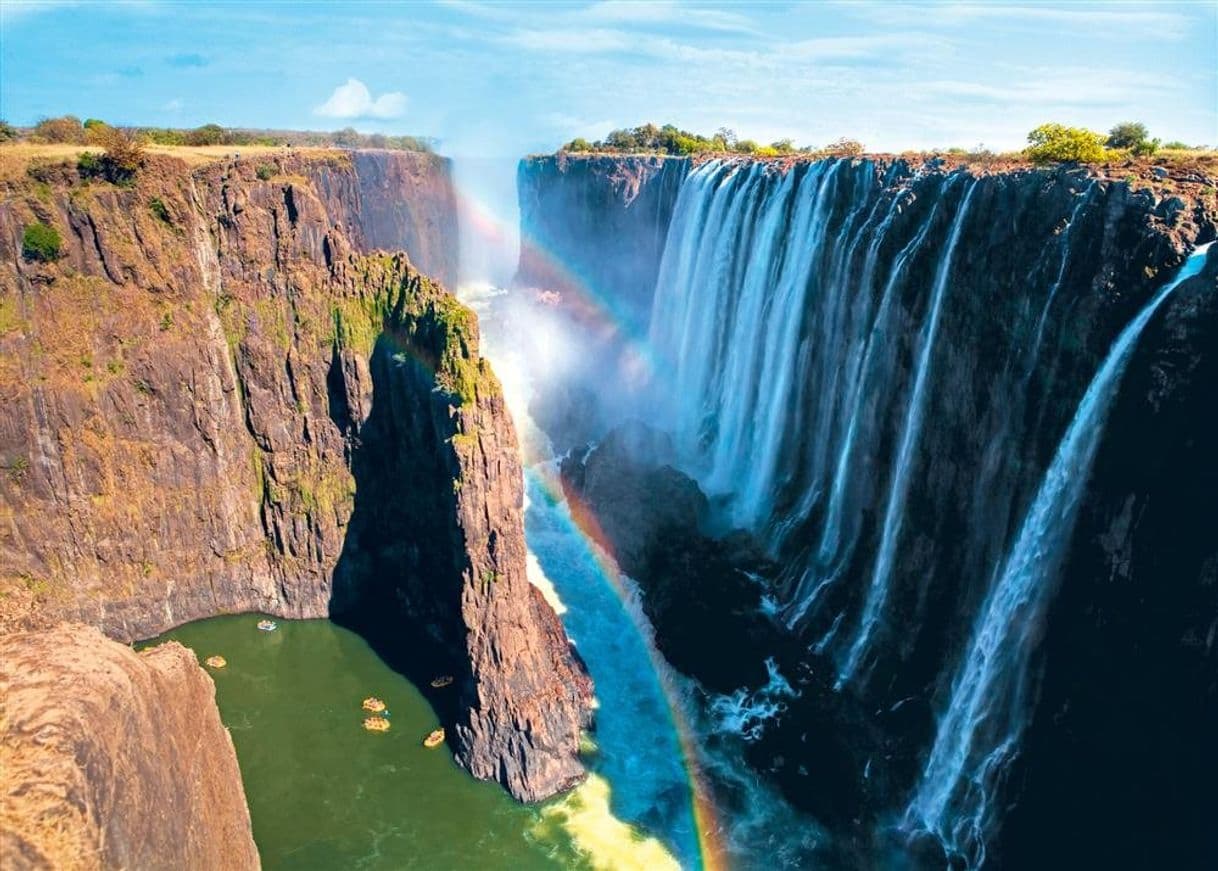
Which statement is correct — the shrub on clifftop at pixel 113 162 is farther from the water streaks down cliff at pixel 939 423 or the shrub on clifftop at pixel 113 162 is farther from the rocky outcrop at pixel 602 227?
the rocky outcrop at pixel 602 227

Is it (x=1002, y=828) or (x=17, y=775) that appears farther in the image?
(x=1002, y=828)

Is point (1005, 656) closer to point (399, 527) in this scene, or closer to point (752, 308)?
point (399, 527)

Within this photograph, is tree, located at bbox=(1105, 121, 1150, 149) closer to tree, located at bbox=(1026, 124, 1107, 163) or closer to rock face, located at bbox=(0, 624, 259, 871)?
tree, located at bbox=(1026, 124, 1107, 163)

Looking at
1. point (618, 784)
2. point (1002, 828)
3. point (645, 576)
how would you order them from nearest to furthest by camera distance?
point (1002, 828) → point (618, 784) → point (645, 576)

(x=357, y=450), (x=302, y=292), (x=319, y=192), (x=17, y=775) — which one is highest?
(x=319, y=192)

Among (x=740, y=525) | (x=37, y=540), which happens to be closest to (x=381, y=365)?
(x=37, y=540)

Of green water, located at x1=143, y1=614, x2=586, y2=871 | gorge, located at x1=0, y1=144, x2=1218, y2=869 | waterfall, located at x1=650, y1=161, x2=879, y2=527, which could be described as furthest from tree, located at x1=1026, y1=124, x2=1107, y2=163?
green water, located at x1=143, y1=614, x2=586, y2=871

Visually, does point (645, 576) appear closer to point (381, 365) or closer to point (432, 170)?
point (381, 365)
